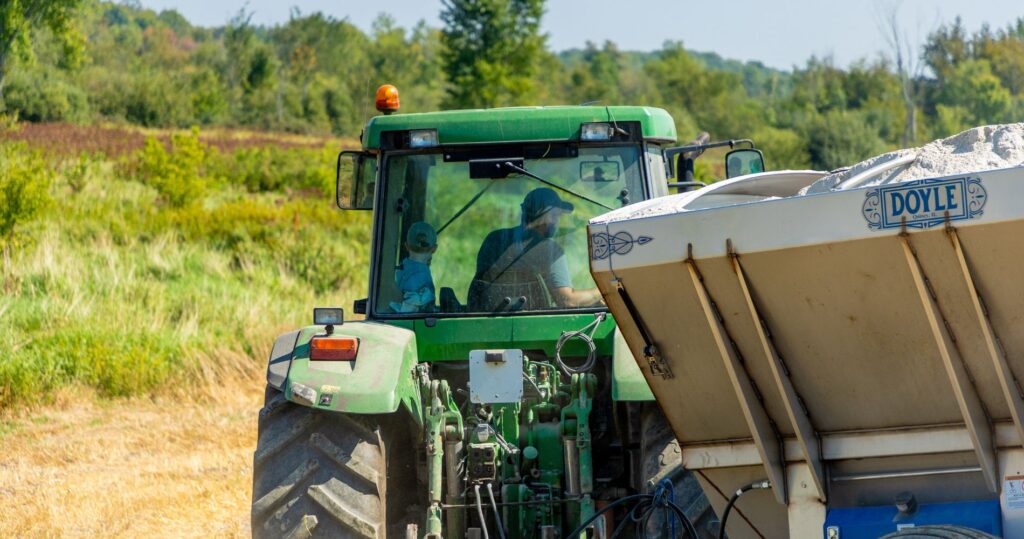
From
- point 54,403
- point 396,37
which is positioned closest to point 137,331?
point 54,403

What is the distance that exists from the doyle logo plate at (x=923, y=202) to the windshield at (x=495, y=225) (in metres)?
2.12

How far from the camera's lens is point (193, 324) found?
15383mm

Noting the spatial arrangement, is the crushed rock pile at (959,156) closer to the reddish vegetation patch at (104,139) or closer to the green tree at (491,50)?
the reddish vegetation patch at (104,139)

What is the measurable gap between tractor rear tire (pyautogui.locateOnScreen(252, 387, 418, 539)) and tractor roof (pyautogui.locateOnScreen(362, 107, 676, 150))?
1423 mm

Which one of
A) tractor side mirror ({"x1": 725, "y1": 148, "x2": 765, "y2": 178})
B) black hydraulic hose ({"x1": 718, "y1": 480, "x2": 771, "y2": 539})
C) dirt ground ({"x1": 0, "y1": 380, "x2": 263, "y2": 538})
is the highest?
tractor side mirror ({"x1": 725, "y1": 148, "x2": 765, "y2": 178})

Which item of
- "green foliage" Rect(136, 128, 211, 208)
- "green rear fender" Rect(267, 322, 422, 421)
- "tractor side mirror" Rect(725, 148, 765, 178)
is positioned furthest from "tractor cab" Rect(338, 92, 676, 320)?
"green foliage" Rect(136, 128, 211, 208)

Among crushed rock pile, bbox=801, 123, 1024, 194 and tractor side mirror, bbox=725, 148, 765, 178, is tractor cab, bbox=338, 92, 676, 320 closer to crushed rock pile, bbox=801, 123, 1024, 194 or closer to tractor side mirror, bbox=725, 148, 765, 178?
tractor side mirror, bbox=725, 148, 765, 178

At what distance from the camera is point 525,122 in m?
6.00

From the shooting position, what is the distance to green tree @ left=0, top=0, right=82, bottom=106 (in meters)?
29.9

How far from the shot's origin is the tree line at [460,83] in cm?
4116

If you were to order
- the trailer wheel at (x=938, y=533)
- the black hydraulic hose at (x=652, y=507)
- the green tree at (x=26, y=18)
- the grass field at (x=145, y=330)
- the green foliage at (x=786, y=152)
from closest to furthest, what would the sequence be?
the trailer wheel at (x=938, y=533)
the black hydraulic hose at (x=652, y=507)
the grass field at (x=145, y=330)
the green tree at (x=26, y=18)
the green foliage at (x=786, y=152)

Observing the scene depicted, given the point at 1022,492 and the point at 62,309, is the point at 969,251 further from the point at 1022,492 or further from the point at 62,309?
the point at 62,309

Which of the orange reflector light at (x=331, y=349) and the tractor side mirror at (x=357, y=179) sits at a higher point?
the tractor side mirror at (x=357, y=179)

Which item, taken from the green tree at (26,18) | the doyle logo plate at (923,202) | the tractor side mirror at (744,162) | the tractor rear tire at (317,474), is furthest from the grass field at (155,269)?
the doyle logo plate at (923,202)
